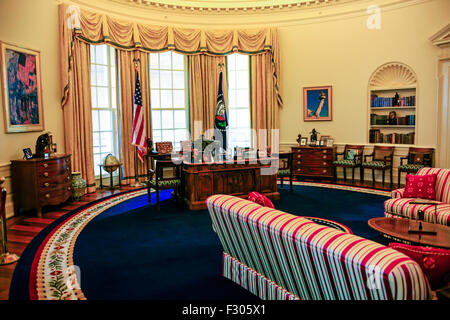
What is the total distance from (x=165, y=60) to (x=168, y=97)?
86 centimetres

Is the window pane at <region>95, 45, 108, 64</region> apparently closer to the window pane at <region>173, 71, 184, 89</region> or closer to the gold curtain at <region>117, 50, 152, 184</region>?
the gold curtain at <region>117, 50, 152, 184</region>

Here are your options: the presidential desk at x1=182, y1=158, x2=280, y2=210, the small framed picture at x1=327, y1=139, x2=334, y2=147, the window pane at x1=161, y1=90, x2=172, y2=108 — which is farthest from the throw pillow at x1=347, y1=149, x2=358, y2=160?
the window pane at x1=161, y1=90, x2=172, y2=108

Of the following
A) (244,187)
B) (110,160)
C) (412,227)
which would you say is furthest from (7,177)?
(412,227)

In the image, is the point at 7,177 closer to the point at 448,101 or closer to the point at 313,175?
the point at 313,175

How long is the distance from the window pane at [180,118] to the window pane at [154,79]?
2.57 ft

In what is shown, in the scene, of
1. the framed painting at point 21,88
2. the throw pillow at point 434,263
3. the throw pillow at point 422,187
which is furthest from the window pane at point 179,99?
the throw pillow at point 434,263

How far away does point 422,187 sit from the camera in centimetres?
466

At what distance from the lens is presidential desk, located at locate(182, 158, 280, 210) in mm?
5812

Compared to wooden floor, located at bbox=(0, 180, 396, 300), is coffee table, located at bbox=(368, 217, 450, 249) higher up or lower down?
higher up

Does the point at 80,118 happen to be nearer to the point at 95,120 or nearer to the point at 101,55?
the point at 95,120

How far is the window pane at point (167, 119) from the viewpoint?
8602 mm

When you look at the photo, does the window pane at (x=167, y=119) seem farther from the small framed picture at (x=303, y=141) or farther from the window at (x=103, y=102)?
the small framed picture at (x=303, y=141)

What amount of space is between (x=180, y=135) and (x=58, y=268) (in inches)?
222

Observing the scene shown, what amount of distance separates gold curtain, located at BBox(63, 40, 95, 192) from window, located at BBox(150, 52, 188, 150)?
170 cm
